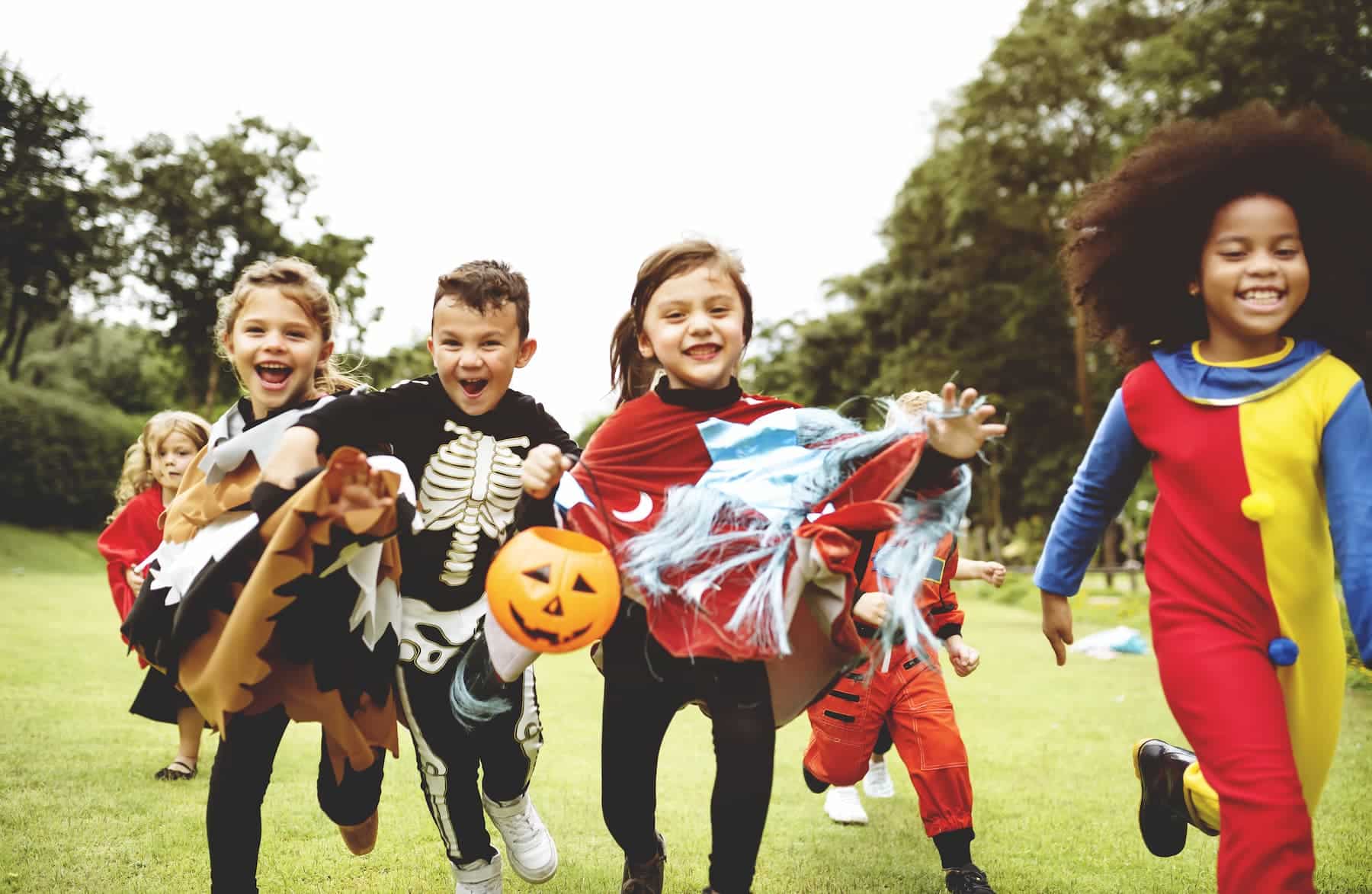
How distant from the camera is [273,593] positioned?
122 inches

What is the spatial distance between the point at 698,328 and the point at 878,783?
3861 millimetres

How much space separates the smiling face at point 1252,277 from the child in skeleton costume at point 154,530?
496 centimetres

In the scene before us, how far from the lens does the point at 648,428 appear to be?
11.2 ft

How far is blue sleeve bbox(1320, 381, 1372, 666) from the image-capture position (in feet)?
9.37

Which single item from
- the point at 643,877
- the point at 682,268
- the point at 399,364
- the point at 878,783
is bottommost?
the point at 878,783

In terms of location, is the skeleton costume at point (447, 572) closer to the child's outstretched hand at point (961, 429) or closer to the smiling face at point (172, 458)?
the child's outstretched hand at point (961, 429)

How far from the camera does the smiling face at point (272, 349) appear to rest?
145 inches

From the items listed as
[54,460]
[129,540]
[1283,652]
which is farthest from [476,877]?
[54,460]

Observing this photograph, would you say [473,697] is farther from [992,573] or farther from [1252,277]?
[1252,277]

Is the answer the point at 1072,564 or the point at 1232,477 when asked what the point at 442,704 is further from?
the point at 1232,477

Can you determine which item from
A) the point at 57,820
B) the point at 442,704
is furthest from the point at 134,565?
the point at 442,704

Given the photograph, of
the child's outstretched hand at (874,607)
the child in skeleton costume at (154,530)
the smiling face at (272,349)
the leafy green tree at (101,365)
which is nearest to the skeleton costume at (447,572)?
the smiling face at (272,349)

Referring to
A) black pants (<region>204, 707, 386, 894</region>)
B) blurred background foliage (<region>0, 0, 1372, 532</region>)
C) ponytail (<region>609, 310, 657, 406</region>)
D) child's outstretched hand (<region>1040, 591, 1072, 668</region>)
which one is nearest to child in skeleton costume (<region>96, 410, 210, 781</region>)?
black pants (<region>204, 707, 386, 894</region>)

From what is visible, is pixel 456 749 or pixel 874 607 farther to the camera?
pixel 456 749
